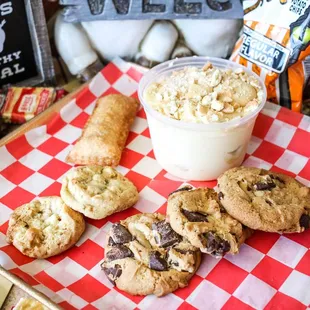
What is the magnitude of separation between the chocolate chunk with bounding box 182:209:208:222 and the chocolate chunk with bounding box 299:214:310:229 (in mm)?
203

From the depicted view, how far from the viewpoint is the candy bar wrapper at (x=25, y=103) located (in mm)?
1455

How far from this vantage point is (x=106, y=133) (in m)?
1.36

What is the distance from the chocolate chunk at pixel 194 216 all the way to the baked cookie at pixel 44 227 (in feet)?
0.80

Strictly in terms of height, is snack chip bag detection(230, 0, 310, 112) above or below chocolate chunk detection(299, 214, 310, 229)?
above

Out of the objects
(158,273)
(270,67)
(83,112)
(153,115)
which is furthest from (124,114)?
(158,273)

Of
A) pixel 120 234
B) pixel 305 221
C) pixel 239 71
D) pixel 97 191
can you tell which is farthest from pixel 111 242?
pixel 239 71

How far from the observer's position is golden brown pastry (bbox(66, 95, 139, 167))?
1.33m

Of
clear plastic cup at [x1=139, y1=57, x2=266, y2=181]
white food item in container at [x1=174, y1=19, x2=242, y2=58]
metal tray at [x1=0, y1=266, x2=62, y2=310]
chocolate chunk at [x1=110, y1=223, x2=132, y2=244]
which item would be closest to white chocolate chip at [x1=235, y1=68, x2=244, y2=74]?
clear plastic cup at [x1=139, y1=57, x2=266, y2=181]

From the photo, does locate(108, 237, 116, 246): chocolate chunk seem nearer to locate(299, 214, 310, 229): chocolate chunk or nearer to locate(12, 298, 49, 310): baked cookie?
locate(12, 298, 49, 310): baked cookie

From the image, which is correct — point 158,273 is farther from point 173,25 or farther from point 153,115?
point 173,25

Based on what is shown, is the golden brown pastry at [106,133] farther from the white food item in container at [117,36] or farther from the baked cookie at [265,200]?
the baked cookie at [265,200]

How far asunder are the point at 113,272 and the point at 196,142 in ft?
1.15

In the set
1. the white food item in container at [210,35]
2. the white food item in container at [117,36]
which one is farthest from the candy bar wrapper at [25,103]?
the white food item in container at [210,35]

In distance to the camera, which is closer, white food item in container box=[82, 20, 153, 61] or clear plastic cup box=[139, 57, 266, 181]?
clear plastic cup box=[139, 57, 266, 181]
